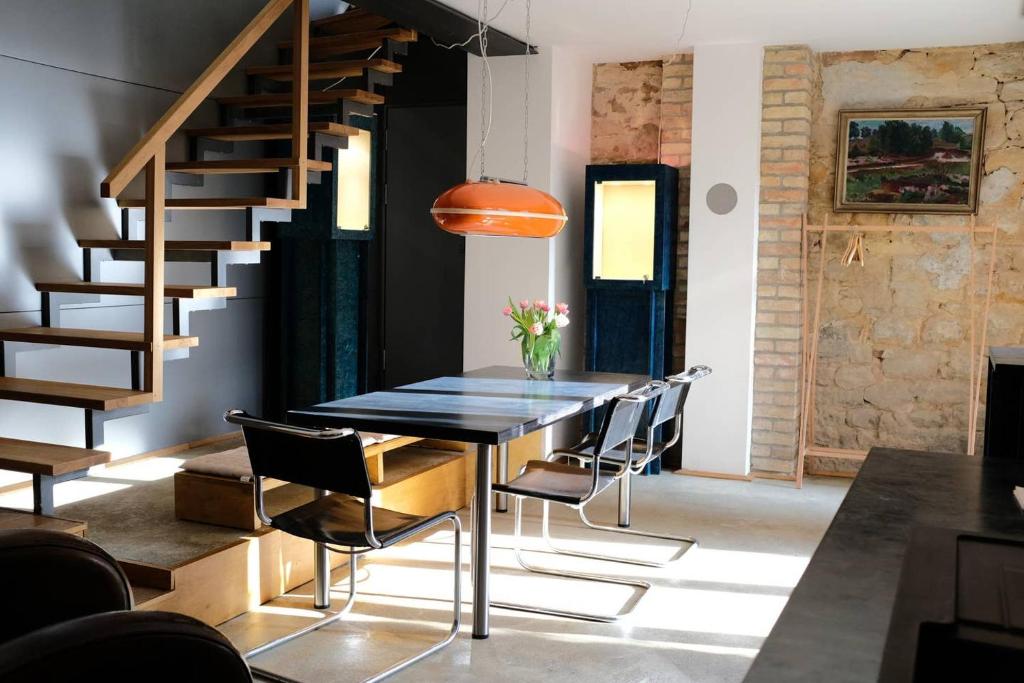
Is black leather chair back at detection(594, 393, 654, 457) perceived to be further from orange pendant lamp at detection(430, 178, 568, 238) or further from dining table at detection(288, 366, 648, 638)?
orange pendant lamp at detection(430, 178, 568, 238)

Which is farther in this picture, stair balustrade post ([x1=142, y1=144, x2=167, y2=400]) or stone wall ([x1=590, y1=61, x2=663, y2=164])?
stone wall ([x1=590, y1=61, x2=663, y2=164])

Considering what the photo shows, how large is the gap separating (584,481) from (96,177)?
3386mm

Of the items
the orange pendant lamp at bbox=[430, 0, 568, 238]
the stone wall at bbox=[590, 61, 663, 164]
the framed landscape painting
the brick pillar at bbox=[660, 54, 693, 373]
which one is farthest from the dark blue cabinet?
the orange pendant lamp at bbox=[430, 0, 568, 238]

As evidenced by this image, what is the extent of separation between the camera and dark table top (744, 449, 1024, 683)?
127cm

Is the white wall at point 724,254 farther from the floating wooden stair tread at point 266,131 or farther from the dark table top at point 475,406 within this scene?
the floating wooden stair tread at point 266,131

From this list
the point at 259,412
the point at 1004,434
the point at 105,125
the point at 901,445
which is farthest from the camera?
the point at 259,412

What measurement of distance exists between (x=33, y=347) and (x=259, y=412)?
8.16 feet

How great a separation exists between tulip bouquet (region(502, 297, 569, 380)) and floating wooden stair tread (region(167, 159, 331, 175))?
134cm

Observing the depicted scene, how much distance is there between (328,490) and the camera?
3.54 meters

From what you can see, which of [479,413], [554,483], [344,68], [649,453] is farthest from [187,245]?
[649,453]

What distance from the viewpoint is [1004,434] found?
286 centimetres

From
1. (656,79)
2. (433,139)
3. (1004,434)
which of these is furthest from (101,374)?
(1004,434)

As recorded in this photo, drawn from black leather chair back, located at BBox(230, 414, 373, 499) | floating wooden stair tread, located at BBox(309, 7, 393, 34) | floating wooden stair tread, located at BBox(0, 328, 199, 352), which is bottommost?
black leather chair back, located at BBox(230, 414, 373, 499)

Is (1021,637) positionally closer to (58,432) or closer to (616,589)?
(616,589)
